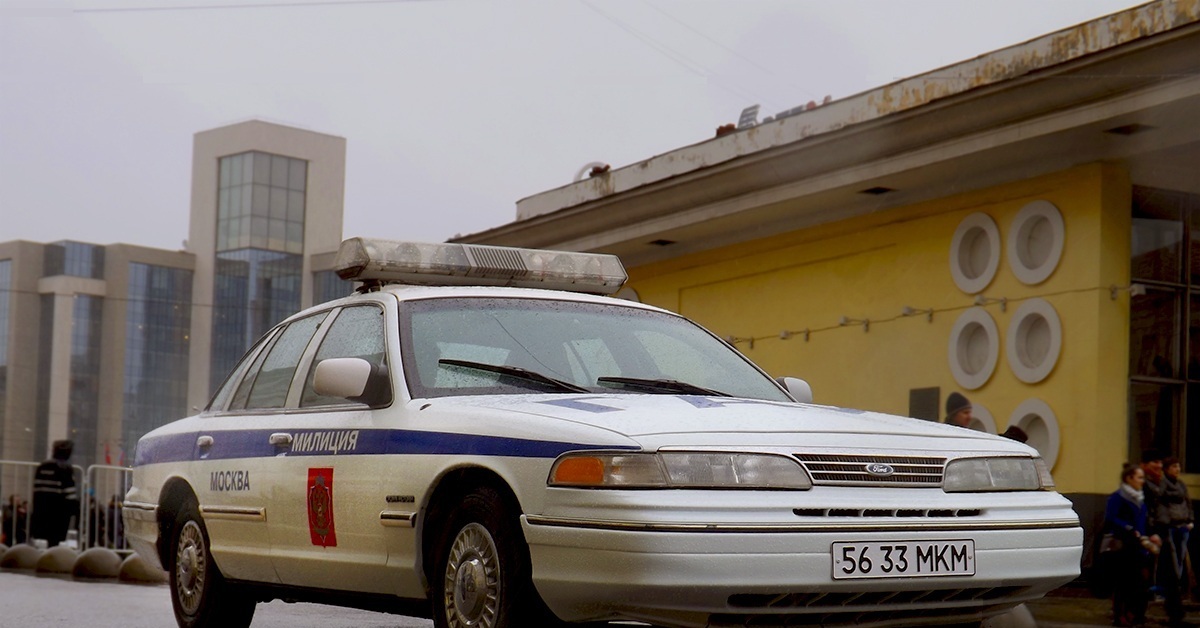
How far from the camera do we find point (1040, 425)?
15469mm

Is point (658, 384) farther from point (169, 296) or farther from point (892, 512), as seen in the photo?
point (169, 296)

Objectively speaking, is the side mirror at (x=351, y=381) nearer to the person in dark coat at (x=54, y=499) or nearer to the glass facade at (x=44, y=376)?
the person in dark coat at (x=54, y=499)

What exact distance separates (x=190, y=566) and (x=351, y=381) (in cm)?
221

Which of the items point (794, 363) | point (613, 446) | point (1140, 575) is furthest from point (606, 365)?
point (794, 363)

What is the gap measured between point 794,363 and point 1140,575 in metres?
7.47

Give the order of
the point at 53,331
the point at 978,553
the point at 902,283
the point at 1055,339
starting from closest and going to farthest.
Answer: the point at 978,553
the point at 1055,339
the point at 902,283
the point at 53,331

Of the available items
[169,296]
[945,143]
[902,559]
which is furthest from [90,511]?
[169,296]

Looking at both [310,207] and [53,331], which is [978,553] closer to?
[310,207]

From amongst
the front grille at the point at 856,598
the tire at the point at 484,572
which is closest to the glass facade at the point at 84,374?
the tire at the point at 484,572

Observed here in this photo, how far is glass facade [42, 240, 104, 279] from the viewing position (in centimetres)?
11481

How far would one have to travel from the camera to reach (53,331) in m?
119

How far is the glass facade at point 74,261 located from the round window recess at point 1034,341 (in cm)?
10644

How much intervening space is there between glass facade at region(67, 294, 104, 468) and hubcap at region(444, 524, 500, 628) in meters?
111

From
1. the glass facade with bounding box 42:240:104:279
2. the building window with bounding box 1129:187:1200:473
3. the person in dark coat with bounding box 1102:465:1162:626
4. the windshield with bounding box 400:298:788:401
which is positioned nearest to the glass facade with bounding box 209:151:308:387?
the glass facade with bounding box 42:240:104:279
